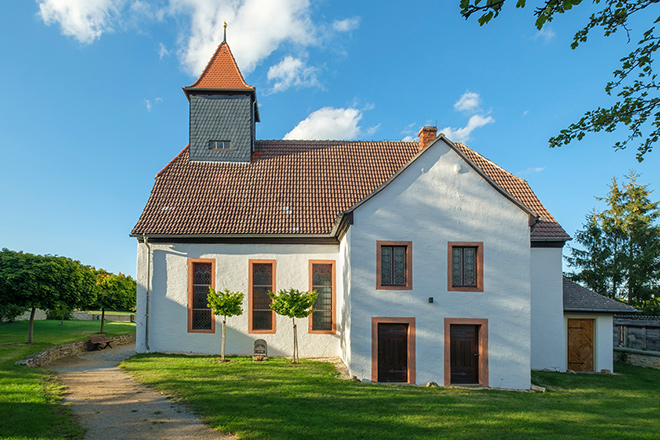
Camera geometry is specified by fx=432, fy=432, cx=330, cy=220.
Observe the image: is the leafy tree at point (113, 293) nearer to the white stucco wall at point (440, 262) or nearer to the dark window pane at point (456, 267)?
the white stucco wall at point (440, 262)

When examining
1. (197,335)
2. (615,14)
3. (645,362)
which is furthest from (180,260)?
(645,362)

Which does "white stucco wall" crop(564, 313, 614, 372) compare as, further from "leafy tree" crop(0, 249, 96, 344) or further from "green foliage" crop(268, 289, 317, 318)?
"leafy tree" crop(0, 249, 96, 344)

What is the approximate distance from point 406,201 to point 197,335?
9.13m

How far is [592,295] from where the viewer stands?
Result: 16750 mm

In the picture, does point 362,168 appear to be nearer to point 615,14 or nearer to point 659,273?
point 615,14

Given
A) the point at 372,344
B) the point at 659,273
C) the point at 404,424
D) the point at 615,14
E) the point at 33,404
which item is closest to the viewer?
the point at 615,14

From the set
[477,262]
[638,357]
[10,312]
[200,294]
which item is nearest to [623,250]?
[638,357]

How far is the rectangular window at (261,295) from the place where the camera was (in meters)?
16.2

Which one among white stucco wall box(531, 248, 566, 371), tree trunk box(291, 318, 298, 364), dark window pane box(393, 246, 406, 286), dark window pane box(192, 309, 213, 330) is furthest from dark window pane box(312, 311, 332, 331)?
white stucco wall box(531, 248, 566, 371)

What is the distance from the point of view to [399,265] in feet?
43.6

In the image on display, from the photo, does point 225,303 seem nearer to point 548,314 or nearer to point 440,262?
point 440,262

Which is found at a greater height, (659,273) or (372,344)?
(659,273)

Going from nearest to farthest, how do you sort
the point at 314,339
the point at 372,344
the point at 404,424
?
the point at 404,424, the point at 372,344, the point at 314,339

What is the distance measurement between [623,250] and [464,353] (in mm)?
21319
